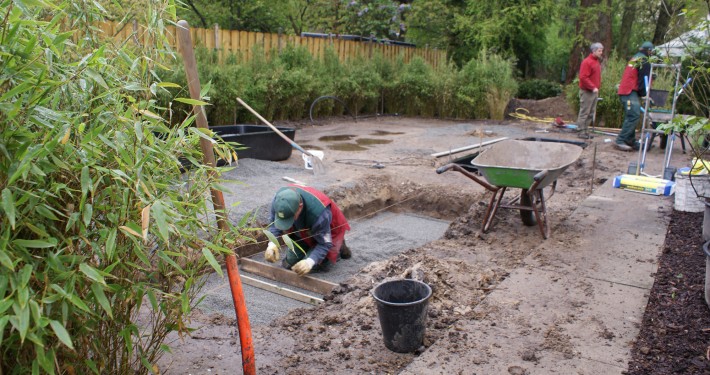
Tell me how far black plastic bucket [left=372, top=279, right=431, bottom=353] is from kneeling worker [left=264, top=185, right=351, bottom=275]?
1.18m

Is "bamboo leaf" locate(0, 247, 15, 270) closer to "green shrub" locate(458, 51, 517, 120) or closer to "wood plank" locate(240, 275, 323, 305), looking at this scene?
"wood plank" locate(240, 275, 323, 305)

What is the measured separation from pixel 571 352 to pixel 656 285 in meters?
1.32

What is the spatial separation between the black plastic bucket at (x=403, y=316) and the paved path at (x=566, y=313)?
6.1 inches

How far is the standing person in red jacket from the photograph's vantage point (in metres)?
11.3

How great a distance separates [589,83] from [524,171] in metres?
7.31

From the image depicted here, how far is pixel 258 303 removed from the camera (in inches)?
181

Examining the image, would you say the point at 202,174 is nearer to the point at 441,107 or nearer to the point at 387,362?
the point at 387,362

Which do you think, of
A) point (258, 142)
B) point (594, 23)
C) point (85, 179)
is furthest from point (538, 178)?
point (594, 23)

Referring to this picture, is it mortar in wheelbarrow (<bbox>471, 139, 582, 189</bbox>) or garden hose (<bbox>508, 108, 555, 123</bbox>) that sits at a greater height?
mortar in wheelbarrow (<bbox>471, 139, 582, 189</bbox>)

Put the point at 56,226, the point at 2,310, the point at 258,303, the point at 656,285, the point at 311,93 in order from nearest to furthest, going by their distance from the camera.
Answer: the point at 2,310, the point at 56,226, the point at 656,285, the point at 258,303, the point at 311,93

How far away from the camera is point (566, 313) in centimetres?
372

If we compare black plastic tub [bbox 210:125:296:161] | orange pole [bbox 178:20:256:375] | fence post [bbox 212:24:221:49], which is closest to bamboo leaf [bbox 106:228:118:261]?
orange pole [bbox 178:20:256:375]

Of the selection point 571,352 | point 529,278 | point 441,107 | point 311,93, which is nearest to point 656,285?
point 529,278

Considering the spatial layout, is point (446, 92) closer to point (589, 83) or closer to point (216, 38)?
point (589, 83)
